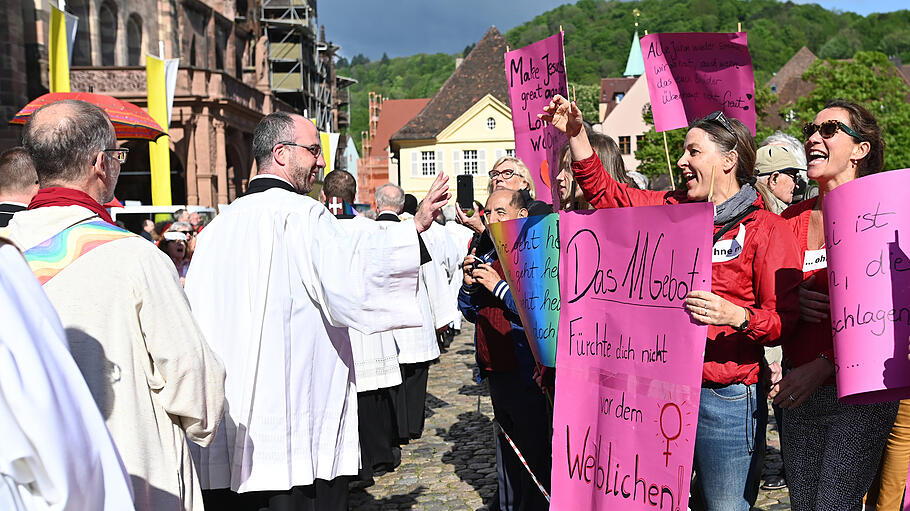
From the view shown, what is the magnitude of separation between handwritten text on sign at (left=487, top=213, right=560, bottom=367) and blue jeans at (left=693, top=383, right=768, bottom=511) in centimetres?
96

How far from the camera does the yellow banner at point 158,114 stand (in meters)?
16.1

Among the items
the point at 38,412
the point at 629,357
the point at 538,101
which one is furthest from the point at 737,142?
the point at 38,412

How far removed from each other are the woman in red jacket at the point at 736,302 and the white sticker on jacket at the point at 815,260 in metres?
0.29

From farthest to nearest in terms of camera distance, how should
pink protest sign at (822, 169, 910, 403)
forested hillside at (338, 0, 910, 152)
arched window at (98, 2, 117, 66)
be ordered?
forested hillside at (338, 0, 910, 152)
arched window at (98, 2, 117, 66)
pink protest sign at (822, 169, 910, 403)

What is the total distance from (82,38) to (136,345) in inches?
1120

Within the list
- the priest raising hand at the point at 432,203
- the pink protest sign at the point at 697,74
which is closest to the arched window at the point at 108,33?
the pink protest sign at the point at 697,74

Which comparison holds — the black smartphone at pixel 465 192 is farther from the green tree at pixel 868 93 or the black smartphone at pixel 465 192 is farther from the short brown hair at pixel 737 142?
the green tree at pixel 868 93

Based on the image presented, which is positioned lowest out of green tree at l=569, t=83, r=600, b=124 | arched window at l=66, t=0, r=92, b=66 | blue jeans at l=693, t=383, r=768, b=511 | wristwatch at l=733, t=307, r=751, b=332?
blue jeans at l=693, t=383, r=768, b=511

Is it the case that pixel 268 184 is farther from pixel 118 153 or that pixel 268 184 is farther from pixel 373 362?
pixel 373 362

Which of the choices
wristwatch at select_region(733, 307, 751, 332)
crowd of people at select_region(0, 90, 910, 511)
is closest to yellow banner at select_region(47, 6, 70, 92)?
crowd of people at select_region(0, 90, 910, 511)

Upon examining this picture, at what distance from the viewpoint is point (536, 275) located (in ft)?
13.9

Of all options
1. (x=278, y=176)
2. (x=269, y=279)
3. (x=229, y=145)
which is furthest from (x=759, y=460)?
(x=229, y=145)

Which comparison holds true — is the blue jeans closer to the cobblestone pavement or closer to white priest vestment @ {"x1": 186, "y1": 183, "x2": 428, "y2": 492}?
white priest vestment @ {"x1": 186, "y1": 183, "x2": 428, "y2": 492}

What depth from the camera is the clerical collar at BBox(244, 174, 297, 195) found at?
3992mm
